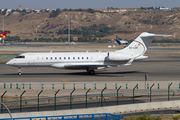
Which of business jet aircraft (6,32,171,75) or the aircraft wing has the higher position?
business jet aircraft (6,32,171,75)

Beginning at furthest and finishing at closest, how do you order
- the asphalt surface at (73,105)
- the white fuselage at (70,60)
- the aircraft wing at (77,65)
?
the white fuselage at (70,60) → the aircraft wing at (77,65) → the asphalt surface at (73,105)

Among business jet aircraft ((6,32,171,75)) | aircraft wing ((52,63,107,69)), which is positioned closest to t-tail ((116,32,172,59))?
business jet aircraft ((6,32,171,75))

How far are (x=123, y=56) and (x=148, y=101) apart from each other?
1469 centimetres

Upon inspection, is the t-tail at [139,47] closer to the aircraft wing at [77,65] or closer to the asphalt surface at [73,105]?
the aircraft wing at [77,65]

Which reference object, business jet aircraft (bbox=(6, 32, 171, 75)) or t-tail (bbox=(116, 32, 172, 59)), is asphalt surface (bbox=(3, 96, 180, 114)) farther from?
t-tail (bbox=(116, 32, 172, 59))

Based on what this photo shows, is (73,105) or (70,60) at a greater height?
(70,60)

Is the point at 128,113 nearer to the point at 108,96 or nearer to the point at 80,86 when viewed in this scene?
the point at 108,96

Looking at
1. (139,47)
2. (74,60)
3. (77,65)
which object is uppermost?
(139,47)

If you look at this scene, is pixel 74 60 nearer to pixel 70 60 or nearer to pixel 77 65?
pixel 70 60

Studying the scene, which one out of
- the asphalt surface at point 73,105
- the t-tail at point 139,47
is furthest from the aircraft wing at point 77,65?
the asphalt surface at point 73,105

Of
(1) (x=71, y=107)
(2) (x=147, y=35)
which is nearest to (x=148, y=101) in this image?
(1) (x=71, y=107)

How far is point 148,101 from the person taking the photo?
2456cm

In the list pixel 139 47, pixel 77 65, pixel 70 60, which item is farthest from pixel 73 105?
pixel 139 47

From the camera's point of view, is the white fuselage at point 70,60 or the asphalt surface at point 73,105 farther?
the white fuselage at point 70,60
